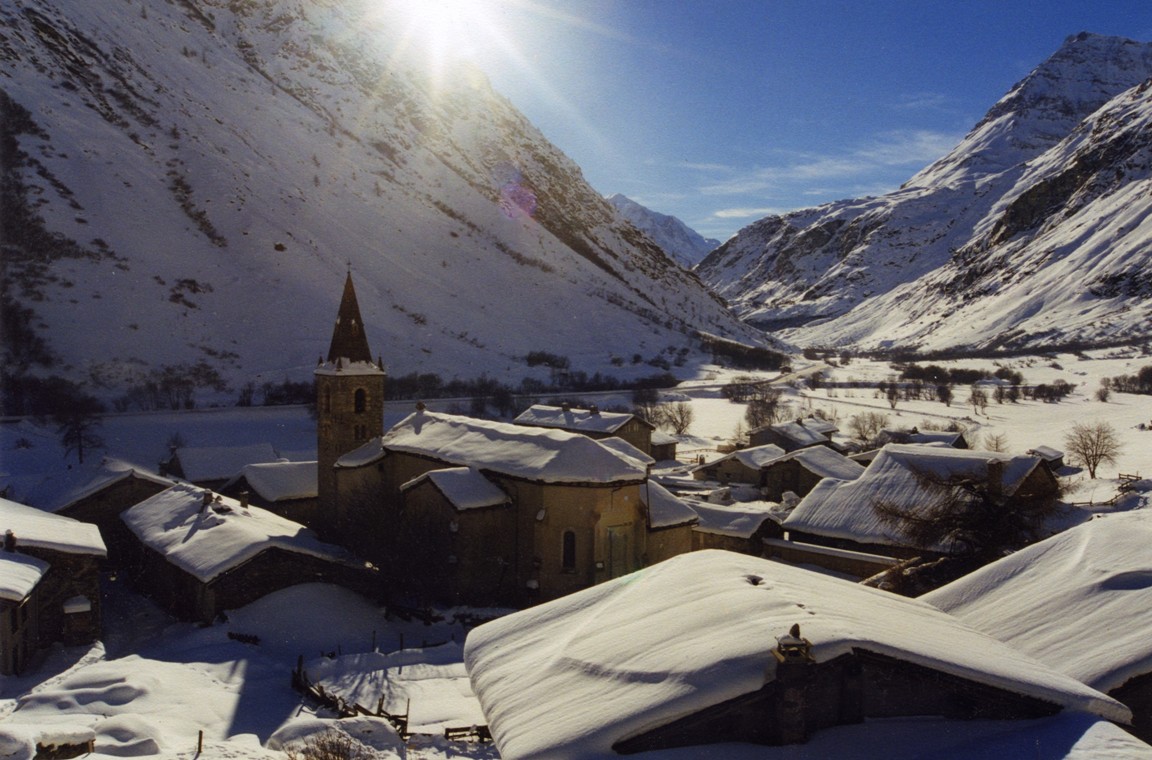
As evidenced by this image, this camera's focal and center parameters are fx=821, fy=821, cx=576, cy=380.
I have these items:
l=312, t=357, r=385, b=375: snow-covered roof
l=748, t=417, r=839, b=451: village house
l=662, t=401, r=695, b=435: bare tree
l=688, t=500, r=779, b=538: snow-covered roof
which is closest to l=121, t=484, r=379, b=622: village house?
l=312, t=357, r=385, b=375: snow-covered roof

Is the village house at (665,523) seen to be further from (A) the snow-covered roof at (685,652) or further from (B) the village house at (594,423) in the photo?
(B) the village house at (594,423)

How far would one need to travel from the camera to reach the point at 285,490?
133 feet

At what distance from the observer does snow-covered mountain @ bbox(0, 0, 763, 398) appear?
88.9m

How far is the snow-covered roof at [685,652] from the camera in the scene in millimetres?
9922

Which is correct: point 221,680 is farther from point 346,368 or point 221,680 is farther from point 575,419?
point 575,419

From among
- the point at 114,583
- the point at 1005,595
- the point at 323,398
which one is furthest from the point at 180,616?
the point at 1005,595

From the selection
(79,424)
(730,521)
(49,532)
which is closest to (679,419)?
(730,521)

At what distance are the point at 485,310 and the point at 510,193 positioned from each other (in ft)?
207

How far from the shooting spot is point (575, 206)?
655ft

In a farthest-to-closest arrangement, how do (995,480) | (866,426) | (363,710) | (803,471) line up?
(866,426) → (803,471) → (995,480) → (363,710)

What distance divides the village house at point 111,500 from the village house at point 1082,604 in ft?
110

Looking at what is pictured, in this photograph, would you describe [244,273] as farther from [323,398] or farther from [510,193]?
[510,193]

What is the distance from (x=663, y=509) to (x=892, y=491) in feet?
29.9

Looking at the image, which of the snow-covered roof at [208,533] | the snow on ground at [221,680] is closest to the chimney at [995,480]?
the snow on ground at [221,680]
